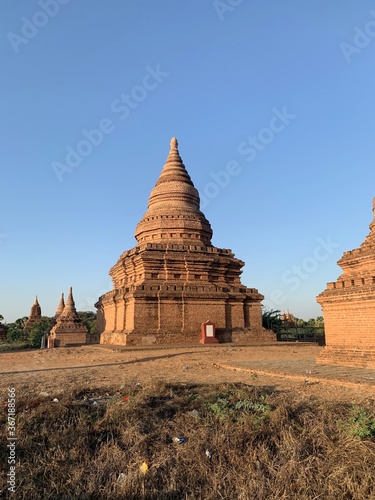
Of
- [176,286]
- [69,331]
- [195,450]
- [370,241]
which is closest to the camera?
[195,450]

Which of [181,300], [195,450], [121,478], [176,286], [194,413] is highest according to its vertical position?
[176,286]

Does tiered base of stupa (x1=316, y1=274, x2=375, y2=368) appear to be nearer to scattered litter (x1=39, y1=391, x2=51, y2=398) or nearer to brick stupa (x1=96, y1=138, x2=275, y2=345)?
scattered litter (x1=39, y1=391, x2=51, y2=398)

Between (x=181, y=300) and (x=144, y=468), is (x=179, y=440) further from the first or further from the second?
(x=181, y=300)

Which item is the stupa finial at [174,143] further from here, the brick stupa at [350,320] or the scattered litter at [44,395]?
the scattered litter at [44,395]

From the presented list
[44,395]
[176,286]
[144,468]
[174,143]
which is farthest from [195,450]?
[174,143]

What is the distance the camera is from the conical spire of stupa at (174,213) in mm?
29297

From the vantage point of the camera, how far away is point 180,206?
30703mm

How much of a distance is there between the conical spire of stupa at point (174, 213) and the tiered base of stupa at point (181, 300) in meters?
2.17

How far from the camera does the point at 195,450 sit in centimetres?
551

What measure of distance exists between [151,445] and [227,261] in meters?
22.2

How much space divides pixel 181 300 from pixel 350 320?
1212 centimetres

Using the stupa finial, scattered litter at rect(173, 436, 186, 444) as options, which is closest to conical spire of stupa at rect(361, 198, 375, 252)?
scattered litter at rect(173, 436, 186, 444)

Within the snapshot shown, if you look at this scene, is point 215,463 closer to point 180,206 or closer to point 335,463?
point 335,463

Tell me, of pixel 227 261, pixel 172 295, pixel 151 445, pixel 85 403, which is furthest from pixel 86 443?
pixel 227 261
